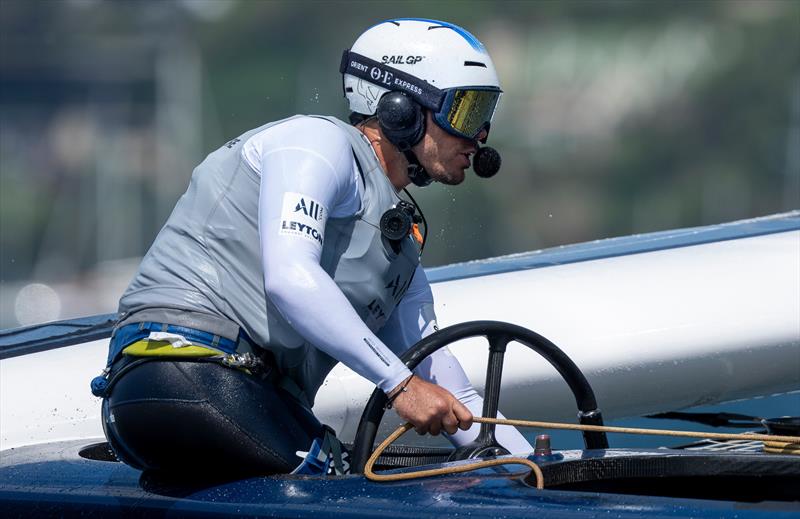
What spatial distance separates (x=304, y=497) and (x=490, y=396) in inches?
17.7

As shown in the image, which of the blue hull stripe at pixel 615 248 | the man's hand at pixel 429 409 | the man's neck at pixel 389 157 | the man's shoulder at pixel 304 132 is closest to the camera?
the man's hand at pixel 429 409


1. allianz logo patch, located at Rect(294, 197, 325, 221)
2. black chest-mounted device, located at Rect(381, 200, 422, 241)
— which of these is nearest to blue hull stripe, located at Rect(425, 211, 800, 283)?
black chest-mounted device, located at Rect(381, 200, 422, 241)

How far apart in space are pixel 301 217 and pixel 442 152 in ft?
1.37

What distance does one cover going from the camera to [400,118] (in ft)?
8.20

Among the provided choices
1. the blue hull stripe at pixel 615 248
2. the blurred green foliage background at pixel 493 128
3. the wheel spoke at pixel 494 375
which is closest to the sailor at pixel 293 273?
the wheel spoke at pixel 494 375

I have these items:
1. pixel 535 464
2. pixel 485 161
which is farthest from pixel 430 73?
pixel 535 464

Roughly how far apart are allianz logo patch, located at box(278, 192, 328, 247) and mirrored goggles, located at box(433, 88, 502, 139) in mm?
382

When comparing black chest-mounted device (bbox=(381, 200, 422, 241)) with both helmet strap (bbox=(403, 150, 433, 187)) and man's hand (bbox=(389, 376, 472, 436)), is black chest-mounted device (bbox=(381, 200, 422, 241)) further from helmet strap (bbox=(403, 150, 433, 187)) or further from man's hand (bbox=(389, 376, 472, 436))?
man's hand (bbox=(389, 376, 472, 436))

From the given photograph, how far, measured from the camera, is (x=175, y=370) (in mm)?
2326

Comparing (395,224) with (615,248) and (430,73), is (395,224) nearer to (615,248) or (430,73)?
(430,73)

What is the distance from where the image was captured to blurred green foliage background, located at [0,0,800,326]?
27.5 ft

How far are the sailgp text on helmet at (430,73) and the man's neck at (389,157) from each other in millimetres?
40

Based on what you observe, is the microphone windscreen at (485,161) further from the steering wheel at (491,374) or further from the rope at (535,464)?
the rope at (535,464)

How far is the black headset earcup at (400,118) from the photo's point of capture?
250 cm
